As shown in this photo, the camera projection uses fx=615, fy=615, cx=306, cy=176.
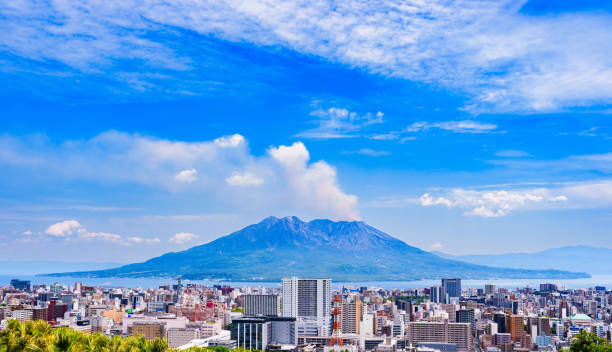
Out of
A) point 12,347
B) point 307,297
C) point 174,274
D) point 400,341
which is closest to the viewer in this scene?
point 12,347

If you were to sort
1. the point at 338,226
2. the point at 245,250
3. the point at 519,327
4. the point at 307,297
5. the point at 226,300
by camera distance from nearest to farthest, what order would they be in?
1. the point at 519,327
2. the point at 307,297
3. the point at 226,300
4. the point at 245,250
5. the point at 338,226

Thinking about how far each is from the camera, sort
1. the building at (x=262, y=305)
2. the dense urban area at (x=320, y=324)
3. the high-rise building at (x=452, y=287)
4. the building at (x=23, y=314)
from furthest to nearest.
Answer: the high-rise building at (x=452, y=287), the building at (x=262, y=305), the building at (x=23, y=314), the dense urban area at (x=320, y=324)

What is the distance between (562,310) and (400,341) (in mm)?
17624

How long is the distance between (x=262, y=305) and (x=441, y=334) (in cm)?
1235

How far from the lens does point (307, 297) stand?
34250mm

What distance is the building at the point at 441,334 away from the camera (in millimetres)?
25594

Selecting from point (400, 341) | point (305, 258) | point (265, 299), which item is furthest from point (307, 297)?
point (305, 258)

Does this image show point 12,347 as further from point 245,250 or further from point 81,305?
point 245,250

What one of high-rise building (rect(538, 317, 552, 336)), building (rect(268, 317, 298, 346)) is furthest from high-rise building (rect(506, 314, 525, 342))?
building (rect(268, 317, 298, 346))

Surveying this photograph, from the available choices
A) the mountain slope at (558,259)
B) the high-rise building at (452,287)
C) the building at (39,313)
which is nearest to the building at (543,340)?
the building at (39,313)

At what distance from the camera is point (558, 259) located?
169625mm

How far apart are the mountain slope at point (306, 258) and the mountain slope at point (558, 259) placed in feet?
136

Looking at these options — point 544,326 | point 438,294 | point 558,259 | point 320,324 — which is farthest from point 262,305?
point 558,259

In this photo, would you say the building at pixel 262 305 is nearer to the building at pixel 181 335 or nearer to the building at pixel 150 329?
the building at pixel 181 335
